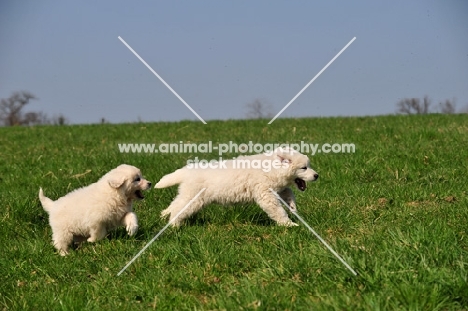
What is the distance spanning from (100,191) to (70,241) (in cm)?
56

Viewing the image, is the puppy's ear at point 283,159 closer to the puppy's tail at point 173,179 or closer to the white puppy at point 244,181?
the white puppy at point 244,181

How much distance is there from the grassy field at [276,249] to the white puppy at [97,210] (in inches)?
6.0

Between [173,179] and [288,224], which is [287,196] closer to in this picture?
[288,224]

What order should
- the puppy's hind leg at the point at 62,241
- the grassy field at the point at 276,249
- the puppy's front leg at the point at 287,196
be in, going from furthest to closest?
1. the puppy's front leg at the point at 287,196
2. the puppy's hind leg at the point at 62,241
3. the grassy field at the point at 276,249

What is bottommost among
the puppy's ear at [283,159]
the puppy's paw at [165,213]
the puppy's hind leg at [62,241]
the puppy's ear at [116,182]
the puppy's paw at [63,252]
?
the puppy's paw at [63,252]

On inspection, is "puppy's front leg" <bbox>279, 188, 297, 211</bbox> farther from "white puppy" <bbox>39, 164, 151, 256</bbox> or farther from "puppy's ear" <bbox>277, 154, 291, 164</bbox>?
"white puppy" <bbox>39, 164, 151, 256</bbox>

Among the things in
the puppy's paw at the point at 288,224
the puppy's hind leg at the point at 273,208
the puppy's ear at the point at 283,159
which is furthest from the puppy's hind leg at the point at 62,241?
the puppy's ear at the point at 283,159

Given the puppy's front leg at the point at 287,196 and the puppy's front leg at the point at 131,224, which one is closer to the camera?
the puppy's front leg at the point at 131,224

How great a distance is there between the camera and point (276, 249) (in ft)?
17.0

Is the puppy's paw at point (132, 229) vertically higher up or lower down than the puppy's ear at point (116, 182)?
lower down

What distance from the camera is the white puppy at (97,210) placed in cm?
602

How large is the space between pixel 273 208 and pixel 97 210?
1.80 m

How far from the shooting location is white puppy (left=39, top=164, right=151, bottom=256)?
602 cm

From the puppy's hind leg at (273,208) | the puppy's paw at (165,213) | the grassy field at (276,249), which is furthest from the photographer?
the puppy's paw at (165,213)
